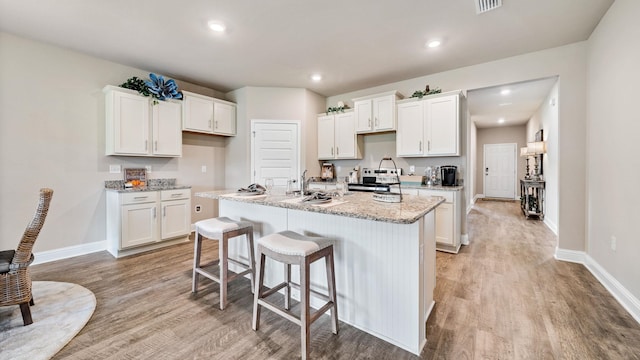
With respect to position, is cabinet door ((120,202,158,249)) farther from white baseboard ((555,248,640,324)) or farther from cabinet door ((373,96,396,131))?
white baseboard ((555,248,640,324))

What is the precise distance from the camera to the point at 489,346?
1.67 m

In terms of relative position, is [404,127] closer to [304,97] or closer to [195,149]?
[304,97]

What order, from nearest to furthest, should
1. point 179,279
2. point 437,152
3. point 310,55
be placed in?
point 179,279
point 310,55
point 437,152

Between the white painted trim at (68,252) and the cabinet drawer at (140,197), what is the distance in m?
0.83

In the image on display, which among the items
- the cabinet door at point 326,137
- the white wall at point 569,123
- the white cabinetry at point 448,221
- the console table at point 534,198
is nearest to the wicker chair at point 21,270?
the white cabinetry at point 448,221

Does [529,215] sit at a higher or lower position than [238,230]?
lower

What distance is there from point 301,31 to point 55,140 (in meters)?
3.32

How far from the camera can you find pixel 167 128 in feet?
12.7

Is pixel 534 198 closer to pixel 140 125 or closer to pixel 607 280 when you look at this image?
pixel 607 280

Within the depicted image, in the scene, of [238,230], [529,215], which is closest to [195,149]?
[238,230]

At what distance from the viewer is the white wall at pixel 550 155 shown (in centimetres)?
436

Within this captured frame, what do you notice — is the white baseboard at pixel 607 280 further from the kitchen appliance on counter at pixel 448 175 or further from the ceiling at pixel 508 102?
the ceiling at pixel 508 102

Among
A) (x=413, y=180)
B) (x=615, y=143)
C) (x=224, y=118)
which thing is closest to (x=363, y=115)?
(x=413, y=180)

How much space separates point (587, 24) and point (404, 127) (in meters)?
2.16
